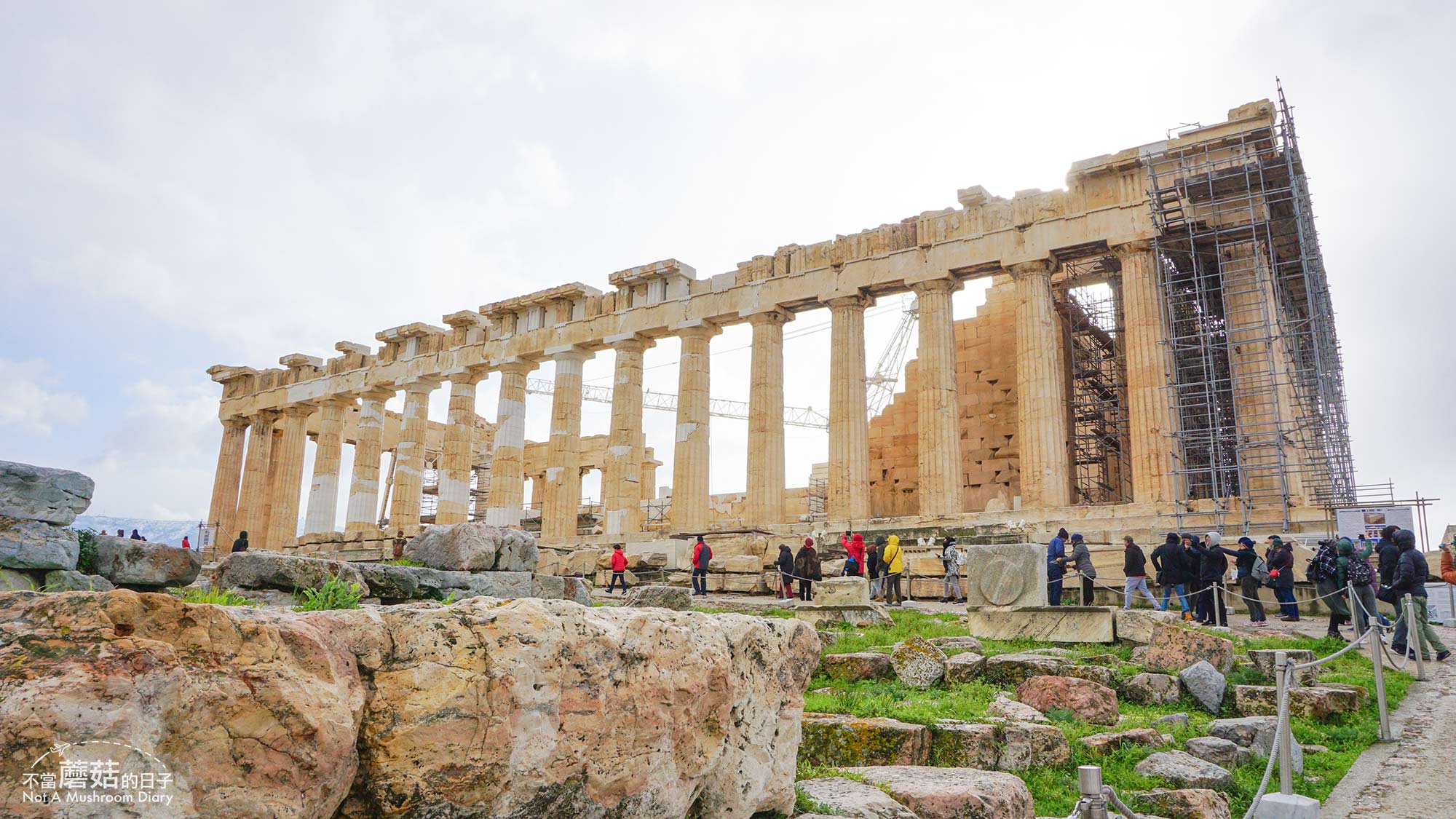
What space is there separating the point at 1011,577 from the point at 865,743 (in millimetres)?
7584

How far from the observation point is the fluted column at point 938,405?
85.0 ft

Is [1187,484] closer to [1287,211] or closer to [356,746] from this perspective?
[1287,211]

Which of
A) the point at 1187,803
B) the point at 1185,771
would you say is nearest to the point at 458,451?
the point at 1185,771

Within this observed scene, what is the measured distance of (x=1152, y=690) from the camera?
988cm

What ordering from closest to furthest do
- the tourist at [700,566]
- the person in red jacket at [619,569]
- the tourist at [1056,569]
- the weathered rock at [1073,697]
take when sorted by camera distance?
the weathered rock at [1073,697] < the tourist at [1056,569] < the tourist at [700,566] < the person in red jacket at [619,569]

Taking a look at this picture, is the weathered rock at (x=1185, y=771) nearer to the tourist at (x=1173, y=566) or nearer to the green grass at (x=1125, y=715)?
the green grass at (x=1125, y=715)

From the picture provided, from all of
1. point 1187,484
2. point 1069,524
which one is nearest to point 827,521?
point 1069,524

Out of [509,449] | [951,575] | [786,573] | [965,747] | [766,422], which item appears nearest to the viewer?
[965,747]

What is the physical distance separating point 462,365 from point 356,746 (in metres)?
34.8

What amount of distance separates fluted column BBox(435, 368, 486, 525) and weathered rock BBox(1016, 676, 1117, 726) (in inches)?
1099

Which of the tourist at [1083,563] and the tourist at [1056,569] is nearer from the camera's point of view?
the tourist at [1056,569]

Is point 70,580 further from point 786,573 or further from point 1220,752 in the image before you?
point 786,573

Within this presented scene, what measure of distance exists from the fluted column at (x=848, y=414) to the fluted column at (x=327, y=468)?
2170cm

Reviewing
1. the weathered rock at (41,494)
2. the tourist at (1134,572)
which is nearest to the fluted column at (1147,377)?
the tourist at (1134,572)
